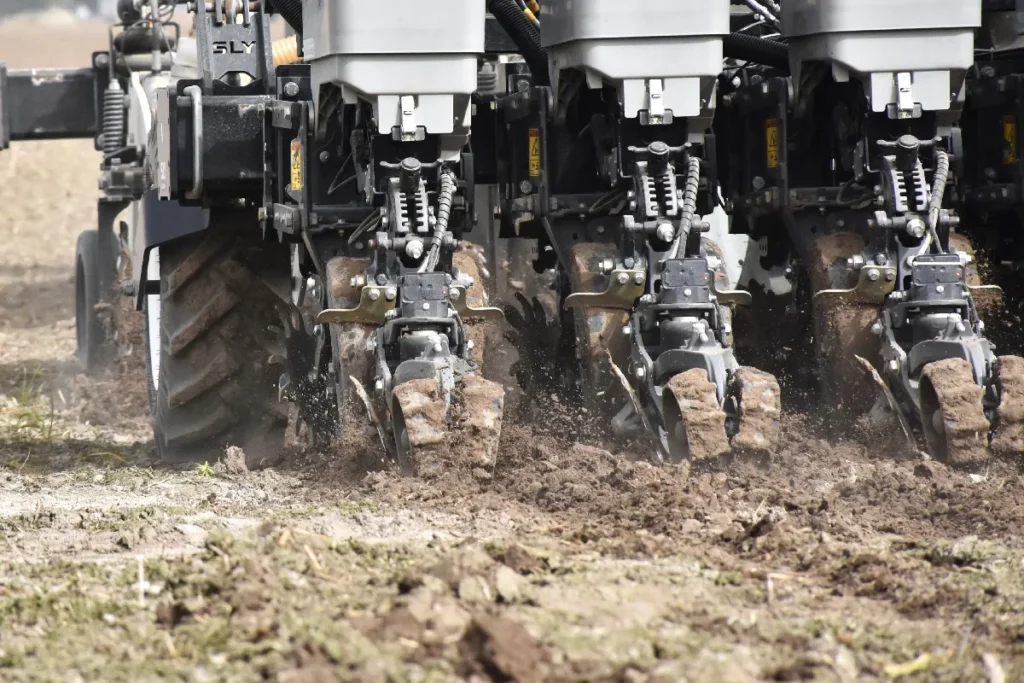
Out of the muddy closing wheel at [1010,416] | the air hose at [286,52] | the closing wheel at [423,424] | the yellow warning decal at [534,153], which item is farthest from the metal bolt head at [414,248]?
the air hose at [286,52]

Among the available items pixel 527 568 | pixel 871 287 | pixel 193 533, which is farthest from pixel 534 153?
pixel 527 568

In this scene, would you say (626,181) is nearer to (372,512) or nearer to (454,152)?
(454,152)

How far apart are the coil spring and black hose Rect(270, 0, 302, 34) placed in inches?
101

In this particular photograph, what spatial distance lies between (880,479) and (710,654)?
7.21ft

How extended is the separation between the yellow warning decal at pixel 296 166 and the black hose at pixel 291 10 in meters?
0.86

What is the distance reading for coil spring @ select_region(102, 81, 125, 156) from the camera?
32.4 ft

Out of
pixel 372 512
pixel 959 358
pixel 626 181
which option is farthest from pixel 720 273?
pixel 372 512

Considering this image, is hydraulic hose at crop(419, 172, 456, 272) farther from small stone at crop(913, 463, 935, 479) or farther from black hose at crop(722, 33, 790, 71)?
small stone at crop(913, 463, 935, 479)

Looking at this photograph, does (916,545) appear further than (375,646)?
Yes

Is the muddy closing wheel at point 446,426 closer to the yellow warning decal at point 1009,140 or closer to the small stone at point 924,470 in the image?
the small stone at point 924,470

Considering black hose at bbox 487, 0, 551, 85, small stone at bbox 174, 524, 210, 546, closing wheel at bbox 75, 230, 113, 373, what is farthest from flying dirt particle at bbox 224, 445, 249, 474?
closing wheel at bbox 75, 230, 113, 373

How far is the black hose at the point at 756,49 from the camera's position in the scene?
752cm

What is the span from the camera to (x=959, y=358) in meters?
6.37

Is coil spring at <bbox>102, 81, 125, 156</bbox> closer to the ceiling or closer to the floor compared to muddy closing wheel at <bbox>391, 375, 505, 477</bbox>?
closer to the ceiling
